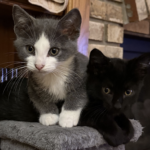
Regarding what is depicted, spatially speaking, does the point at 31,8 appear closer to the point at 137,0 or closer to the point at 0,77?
the point at 0,77

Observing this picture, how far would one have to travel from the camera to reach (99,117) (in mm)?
831

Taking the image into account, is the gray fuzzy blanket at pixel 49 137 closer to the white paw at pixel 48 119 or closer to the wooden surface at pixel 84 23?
the white paw at pixel 48 119

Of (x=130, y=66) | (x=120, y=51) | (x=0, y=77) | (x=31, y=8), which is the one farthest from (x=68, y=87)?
(x=120, y=51)

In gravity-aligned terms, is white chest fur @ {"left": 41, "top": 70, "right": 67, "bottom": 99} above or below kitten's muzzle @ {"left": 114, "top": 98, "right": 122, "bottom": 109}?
above

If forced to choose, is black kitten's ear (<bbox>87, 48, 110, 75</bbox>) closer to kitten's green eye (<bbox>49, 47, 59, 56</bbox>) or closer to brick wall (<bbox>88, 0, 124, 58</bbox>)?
kitten's green eye (<bbox>49, 47, 59, 56</bbox>)

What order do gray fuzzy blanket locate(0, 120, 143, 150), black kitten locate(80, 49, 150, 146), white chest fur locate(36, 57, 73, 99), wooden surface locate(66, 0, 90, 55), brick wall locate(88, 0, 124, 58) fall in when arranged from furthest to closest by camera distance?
brick wall locate(88, 0, 124, 58), wooden surface locate(66, 0, 90, 55), white chest fur locate(36, 57, 73, 99), black kitten locate(80, 49, 150, 146), gray fuzzy blanket locate(0, 120, 143, 150)

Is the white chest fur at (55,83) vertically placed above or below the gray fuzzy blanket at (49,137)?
above

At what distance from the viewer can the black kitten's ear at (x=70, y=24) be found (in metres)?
0.85

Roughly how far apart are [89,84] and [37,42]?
1.04 feet

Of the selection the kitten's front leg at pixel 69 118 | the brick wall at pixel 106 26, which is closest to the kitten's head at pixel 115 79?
the kitten's front leg at pixel 69 118

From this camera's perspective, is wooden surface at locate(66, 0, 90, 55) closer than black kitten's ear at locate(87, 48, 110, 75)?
No

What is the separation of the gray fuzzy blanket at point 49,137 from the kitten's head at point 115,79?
164 millimetres

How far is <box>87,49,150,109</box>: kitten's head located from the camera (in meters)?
0.81

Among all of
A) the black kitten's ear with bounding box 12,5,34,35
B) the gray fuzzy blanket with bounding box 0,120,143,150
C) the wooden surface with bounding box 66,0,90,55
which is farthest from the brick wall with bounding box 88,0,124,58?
the gray fuzzy blanket with bounding box 0,120,143,150
